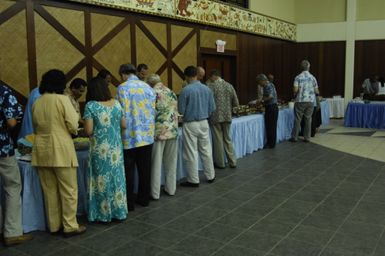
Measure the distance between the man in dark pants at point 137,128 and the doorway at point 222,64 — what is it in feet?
14.8

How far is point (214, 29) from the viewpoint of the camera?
848 centimetres

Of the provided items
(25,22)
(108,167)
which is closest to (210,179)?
(108,167)

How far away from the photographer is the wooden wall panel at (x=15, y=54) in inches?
180

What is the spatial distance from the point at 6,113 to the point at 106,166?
0.93 m

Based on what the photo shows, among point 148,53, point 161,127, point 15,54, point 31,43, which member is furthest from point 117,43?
point 161,127

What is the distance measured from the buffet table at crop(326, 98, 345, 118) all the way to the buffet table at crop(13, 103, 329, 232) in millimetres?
4398

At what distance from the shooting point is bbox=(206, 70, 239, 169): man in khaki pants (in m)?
5.44

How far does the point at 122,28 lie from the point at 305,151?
3.77 meters

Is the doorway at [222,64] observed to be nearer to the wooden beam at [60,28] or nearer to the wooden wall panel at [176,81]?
the wooden wall panel at [176,81]

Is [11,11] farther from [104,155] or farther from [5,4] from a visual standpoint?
[104,155]

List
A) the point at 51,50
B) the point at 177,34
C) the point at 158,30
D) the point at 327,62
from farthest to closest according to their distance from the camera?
the point at 327,62 < the point at 177,34 < the point at 158,30 < the point at 51,50

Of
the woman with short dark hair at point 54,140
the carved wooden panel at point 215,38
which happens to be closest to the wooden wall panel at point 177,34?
the carved wooden panel at point 215,38

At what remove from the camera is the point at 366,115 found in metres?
9.82

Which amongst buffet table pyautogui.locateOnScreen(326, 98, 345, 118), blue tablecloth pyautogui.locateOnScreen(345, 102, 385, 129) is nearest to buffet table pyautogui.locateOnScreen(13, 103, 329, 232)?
blue tablecloth pyautogui.locateOnScreen(345, 102, 385, 129)
